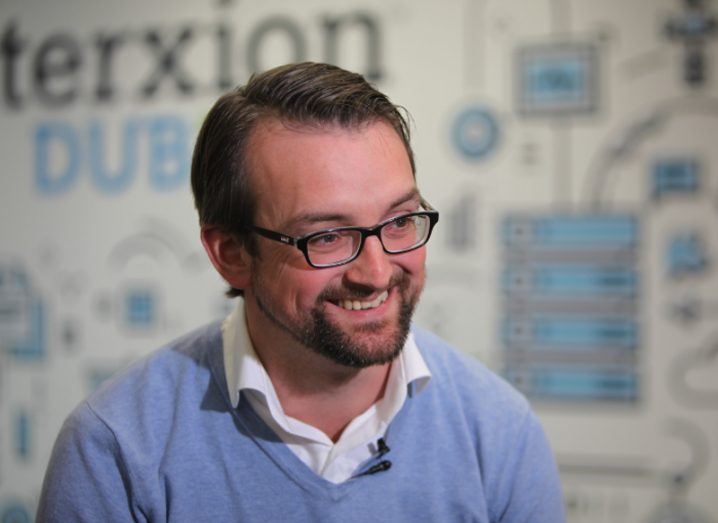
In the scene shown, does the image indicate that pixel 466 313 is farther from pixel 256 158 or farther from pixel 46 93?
pixel 46 93

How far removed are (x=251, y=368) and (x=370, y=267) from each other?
26 centimetres

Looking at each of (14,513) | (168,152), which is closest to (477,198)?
(168,152)

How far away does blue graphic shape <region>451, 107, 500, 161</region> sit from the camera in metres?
2.22

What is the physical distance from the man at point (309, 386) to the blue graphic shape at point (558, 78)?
109 cm

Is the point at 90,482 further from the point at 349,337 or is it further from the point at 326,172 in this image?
the point at 326,172

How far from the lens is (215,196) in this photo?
Answer: 1.23 metres

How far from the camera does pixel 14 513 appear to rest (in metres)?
2.63

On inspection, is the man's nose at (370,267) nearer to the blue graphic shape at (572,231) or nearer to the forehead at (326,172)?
the forehead at (326,172)

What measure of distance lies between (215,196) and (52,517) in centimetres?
54

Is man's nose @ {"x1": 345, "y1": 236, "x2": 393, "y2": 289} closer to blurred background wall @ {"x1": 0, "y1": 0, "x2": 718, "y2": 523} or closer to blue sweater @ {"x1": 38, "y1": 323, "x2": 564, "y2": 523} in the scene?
blue sweater @ {"x1": 38, "y1": 323, "x2": 564, "y2": 523}

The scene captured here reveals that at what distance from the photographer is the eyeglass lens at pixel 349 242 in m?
1.08

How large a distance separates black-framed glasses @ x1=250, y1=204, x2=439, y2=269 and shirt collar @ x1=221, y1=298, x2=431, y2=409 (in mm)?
172

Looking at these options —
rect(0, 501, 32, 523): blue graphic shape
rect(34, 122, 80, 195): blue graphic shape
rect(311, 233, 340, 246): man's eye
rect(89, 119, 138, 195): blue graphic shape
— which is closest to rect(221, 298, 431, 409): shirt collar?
rect(311, 233, 340, 246): man's eye

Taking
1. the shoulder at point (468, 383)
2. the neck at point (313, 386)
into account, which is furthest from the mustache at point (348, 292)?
the shoulder at point (468, 383)
